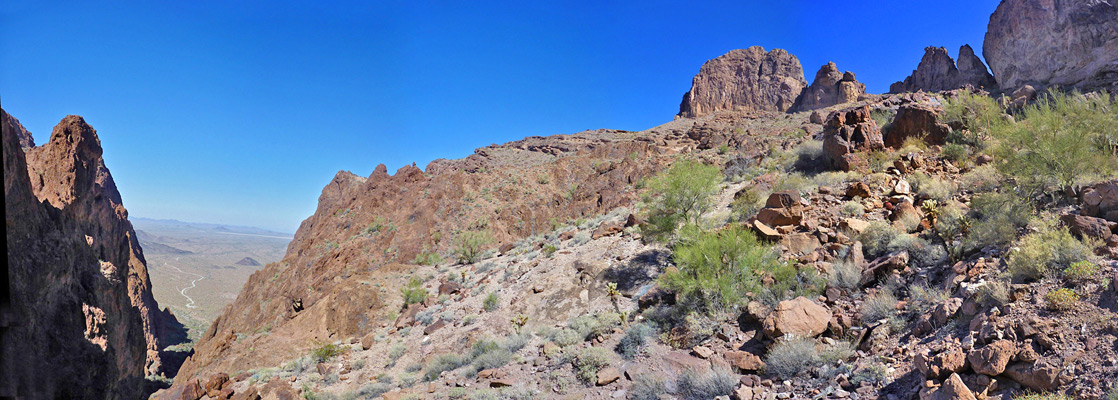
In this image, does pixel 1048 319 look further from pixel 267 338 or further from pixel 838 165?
pixel 267 338

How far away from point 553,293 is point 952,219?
8.89 meters

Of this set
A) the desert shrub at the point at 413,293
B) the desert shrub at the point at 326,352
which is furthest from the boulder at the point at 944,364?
the desert shrub at the point at 413,293

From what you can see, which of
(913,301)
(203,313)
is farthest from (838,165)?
(203,313)

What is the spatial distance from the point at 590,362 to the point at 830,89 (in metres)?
76.9

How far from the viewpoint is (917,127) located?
14078 millimetres

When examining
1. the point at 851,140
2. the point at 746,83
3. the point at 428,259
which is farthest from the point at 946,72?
the point at 428,259

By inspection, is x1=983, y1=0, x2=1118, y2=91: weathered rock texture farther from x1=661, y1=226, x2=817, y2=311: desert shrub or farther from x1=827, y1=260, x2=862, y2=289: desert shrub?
x1=661, y1=226, x2=817, y2=311: desert shrub

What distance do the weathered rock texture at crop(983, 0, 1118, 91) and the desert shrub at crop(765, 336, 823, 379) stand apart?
53204 mm

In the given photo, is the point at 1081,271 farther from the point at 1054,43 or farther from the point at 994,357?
the point at 1054,43

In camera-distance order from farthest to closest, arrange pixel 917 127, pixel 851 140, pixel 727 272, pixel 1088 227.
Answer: pixel 851 140 → pixel 917 127 → pixel 727 272 → pixel 1088 227

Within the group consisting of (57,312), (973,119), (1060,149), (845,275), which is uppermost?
(973,119)

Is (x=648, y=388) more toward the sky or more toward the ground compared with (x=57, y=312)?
more toward the ground

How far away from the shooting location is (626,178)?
93.2 feet

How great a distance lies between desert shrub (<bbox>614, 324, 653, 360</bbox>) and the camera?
821 centimetres
